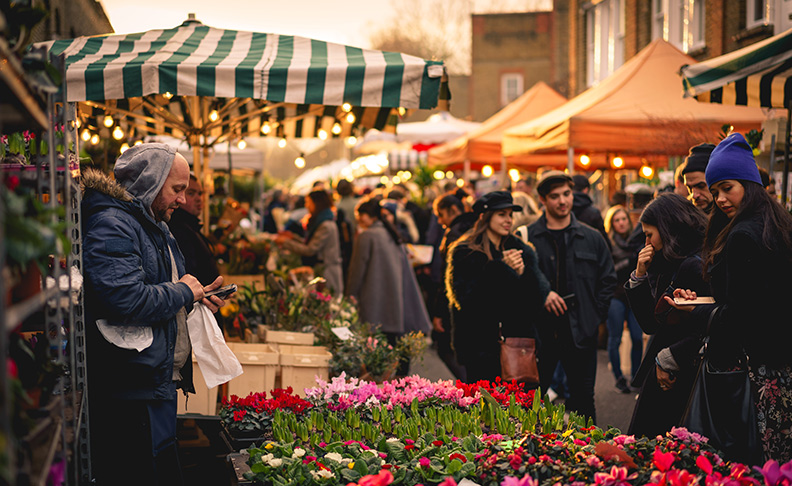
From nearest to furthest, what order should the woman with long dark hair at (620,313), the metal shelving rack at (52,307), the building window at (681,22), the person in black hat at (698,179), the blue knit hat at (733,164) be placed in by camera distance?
the metal shelving rack at (52,307), the blue knit hat at (733,164), the person in black hat at (698,179), the woman with long dark hair at (620,313), the building window at (681,22)

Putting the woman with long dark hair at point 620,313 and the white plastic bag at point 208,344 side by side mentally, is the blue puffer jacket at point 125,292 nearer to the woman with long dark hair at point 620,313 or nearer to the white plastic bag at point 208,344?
the white plastic bag at point 208,344

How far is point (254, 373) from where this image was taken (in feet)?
17.1

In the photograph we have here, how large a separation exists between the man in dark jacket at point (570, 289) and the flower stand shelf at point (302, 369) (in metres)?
1.63

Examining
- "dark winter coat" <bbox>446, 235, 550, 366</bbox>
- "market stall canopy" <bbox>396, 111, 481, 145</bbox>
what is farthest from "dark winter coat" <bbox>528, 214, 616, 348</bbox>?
"market stall canopy" <bbox>396, 111, 481, 145</bbox>

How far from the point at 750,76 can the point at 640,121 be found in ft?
11.7

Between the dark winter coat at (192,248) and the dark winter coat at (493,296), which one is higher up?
the dark winter coat at (192,248)

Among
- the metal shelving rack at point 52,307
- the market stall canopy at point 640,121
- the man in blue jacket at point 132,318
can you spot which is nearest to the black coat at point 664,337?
the man in blue jacket at point 132,318

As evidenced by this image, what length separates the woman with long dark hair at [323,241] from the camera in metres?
9.26

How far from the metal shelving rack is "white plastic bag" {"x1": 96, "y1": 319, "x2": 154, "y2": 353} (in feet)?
0.30

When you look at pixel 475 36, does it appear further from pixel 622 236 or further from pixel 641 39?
pixel 622 236

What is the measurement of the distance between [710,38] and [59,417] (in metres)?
12.8

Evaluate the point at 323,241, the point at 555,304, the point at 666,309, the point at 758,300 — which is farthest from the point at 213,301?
the point at 323,241

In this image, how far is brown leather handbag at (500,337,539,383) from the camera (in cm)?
516

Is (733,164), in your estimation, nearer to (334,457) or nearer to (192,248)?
(334,457)
